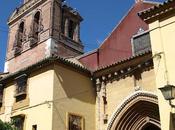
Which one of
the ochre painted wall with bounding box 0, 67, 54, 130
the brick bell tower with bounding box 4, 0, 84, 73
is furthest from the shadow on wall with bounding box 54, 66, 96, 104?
the brick bell tower with bounding box 4, 0, 84, 73

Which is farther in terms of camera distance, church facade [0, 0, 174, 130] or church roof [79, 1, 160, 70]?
church roof [79, 1, 160, 70]

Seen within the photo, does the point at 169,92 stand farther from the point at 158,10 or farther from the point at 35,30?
the point at 35,30

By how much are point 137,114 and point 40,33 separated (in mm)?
14340

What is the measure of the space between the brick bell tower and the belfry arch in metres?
11.3

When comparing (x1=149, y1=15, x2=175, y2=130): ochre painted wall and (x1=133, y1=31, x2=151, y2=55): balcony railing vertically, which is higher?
(x1=133, y1=31, x2=151, y2=55): balcony railing

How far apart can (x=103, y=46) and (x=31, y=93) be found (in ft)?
13.7

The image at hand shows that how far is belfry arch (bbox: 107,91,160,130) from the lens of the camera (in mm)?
14039

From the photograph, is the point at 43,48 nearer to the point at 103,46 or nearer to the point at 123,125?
the point at 103,46

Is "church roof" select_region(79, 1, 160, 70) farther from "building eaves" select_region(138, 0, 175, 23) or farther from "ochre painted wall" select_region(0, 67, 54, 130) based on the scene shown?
"building eaves" select_region(138, 0, 175, 23)

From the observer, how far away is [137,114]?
14.7 meters

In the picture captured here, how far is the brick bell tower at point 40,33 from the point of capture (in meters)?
26.5

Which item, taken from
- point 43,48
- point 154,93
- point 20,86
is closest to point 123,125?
point 154,93

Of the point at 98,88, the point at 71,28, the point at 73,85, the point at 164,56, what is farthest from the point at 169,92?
the point at 71,28

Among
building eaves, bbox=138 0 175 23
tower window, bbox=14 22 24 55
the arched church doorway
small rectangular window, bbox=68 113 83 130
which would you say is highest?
tower window, bbox=14 22 24 55
